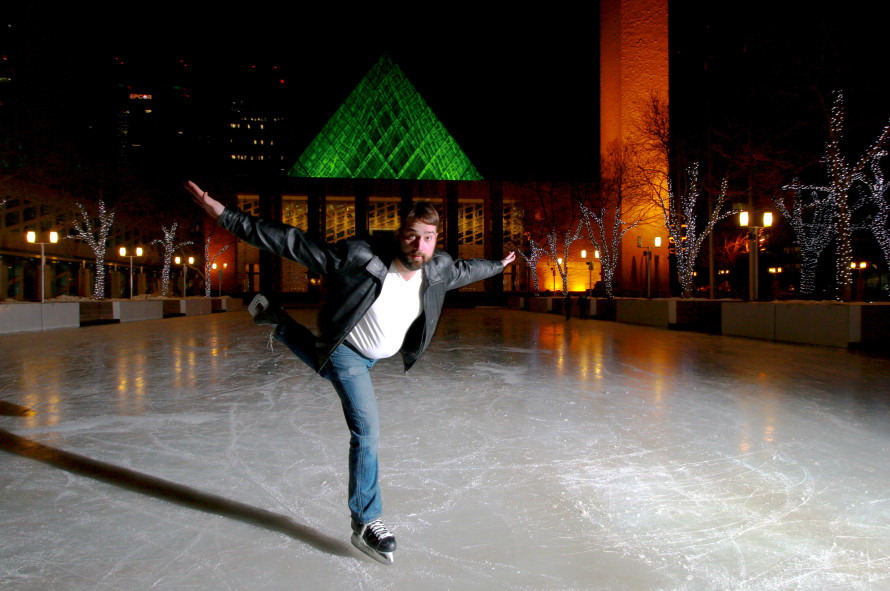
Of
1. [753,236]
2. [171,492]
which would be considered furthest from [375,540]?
[753,236]

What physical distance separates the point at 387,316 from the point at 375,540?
3.17ft

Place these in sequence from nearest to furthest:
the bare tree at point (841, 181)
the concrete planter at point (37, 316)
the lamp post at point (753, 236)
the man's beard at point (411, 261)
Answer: the man's beard at point (411, 261)
the lamp post at point (753, 236)
the bare tree at point (841, 181)
the concrete planter at point (37, 316)

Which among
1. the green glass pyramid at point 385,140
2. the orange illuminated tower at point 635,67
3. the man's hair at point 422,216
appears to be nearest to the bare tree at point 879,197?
the orange illuminated tower at point 635,67

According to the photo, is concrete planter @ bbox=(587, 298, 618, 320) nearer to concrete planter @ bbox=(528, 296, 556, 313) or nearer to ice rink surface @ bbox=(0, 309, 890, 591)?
concrete planter @ bbox=(528, 296, 556, 313)

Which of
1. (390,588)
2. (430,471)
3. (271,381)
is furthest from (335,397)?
(390,588)

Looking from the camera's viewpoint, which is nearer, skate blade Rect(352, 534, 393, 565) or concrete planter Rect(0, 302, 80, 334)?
skate blade Rect(352, 534, 393, 565)

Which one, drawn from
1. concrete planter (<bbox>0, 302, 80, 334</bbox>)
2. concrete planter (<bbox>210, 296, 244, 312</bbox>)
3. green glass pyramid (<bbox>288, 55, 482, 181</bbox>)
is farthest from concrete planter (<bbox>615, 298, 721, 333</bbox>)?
green glass pyramid (<bbox>288, 55, 482, 181</bbox>)

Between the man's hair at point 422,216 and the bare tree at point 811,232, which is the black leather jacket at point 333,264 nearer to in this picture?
the man's hair at point 422,216

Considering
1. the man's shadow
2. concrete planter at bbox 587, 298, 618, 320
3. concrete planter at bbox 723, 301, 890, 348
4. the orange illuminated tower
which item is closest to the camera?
the man's shadow

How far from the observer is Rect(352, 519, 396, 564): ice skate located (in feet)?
7.78

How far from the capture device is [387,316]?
2.53m

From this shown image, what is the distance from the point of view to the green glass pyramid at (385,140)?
50.9 m

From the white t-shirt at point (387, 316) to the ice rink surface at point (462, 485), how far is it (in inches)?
36.7

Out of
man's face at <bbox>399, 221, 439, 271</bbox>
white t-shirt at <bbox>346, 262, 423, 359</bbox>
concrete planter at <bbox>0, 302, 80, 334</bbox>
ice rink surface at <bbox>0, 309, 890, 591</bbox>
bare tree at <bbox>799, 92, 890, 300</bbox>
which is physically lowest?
ice rink surface at <bbox>0, 309, 890, 591</bbox>
